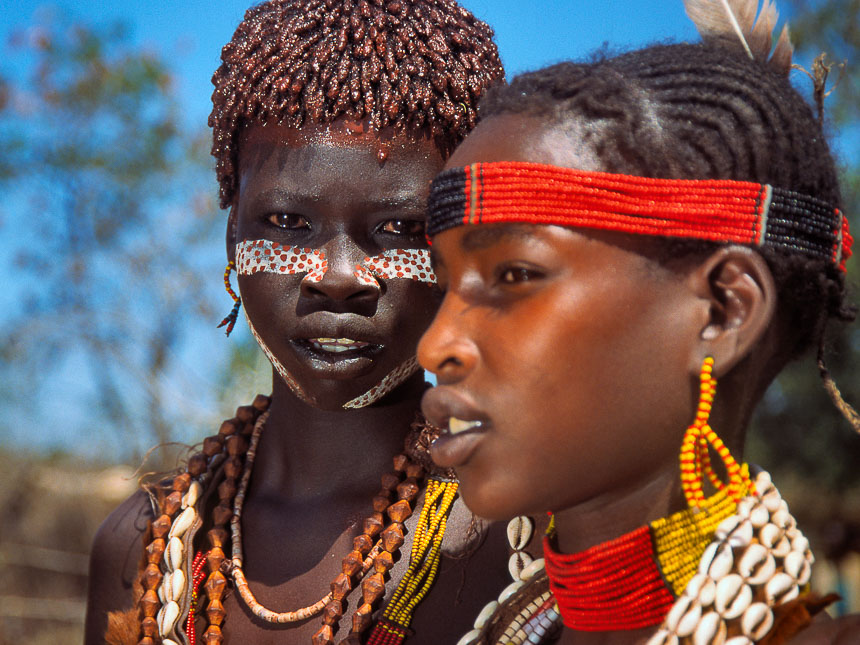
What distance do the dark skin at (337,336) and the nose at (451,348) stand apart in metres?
0.60

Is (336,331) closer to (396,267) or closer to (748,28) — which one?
(396,267)

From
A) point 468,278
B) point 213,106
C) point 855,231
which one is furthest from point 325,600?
point 855,231

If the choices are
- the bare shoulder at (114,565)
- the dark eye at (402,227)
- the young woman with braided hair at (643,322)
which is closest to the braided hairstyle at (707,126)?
the young woman with braided hair at (643,322)

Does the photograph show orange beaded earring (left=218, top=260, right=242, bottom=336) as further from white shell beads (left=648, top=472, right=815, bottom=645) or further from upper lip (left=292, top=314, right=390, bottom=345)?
white shell beads (left=648, top=472, right=815, bottom=645)

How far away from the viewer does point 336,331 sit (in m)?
2.27

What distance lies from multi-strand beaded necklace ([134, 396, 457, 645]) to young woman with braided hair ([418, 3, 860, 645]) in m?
0.69

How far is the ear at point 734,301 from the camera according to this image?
1.62m

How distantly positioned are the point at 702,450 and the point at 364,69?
124 cm

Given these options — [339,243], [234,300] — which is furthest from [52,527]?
[339,243]

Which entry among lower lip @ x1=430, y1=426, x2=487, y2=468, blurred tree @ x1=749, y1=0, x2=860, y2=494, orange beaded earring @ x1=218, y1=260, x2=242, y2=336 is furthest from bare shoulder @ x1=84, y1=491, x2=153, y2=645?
blurred tree @ x1=749, y1=0, x2=860, y2=494

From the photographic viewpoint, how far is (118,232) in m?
7.52

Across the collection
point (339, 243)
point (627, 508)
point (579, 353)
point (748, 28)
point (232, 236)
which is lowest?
point (627, 508)

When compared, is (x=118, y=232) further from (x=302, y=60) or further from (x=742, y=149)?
(x=742, y=149)

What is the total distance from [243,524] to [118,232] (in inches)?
210
